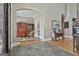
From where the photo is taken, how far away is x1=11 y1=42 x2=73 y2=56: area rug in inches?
104

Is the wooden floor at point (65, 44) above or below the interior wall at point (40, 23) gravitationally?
below

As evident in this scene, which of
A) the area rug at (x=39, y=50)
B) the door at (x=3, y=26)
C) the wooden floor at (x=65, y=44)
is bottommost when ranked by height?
the area rug at (x=39, y=50)

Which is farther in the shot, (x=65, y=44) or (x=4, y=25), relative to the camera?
(x=65, y=44)

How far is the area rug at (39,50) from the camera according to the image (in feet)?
8.68

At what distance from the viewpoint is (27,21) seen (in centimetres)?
269

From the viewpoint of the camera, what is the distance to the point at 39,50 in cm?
269

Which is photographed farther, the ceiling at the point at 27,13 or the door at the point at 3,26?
the ceiling at the point at 27,13

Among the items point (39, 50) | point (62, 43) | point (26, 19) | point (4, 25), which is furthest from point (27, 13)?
point (62, 43)

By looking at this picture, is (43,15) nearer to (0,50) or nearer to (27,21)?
(27,21)

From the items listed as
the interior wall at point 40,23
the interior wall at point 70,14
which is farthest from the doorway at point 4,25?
the interior wall at point 70,14

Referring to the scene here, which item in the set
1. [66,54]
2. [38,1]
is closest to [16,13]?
[38,1]

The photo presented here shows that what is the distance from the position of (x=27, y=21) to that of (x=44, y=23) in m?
0.27

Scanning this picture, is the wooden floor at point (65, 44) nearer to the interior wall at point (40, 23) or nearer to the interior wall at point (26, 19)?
the interior wall at point (40, 23)

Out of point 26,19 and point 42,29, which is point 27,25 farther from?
point 42,29
